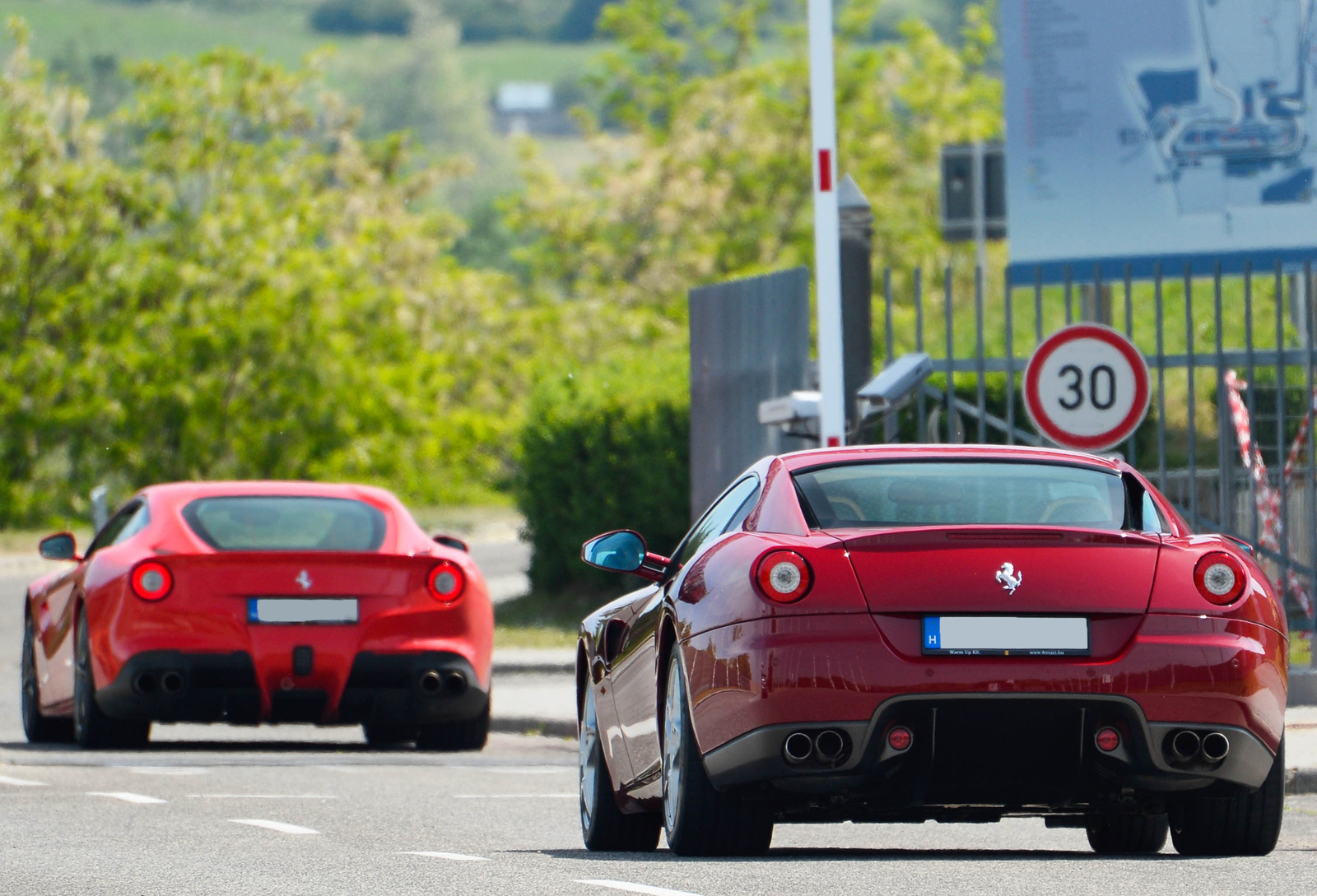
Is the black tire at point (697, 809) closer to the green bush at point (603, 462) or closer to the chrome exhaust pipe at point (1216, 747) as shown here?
the chrome exhaust pipe at point (1216, 747)

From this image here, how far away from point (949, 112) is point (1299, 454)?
39.2m

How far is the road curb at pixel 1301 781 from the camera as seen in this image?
11.4m

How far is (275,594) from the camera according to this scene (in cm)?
1290

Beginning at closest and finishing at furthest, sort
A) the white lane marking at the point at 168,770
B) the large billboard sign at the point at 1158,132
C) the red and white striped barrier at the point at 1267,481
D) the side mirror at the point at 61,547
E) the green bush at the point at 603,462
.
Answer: the white lane marking at the point at 168,770 < the side mirror at the point at 61,547 < the red and white striped barrier at the point at 1267,481 < the large billboard sign at the point at 1158,132 < the green bush at the point at 603,462

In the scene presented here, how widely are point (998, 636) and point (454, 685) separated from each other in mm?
6296

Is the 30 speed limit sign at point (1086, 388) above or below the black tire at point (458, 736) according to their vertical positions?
above

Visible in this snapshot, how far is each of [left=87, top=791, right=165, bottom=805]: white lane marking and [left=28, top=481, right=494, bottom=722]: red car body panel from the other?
1.86 metres

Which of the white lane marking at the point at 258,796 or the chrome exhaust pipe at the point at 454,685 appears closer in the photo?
the white lane marking at the point at 258,796

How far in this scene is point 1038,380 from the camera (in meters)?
14.2

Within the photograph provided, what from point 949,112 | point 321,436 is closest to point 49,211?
point 321,436

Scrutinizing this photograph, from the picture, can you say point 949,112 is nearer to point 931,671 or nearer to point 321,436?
point 321,436

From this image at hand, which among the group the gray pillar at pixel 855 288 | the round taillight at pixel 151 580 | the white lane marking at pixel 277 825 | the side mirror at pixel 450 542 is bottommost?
the white lane marking at pixel 277 825

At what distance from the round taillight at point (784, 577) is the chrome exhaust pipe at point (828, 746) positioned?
381mm

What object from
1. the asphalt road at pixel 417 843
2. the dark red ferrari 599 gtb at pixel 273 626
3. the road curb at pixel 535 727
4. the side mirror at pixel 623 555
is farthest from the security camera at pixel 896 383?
the side mirror at pixel 623 555
